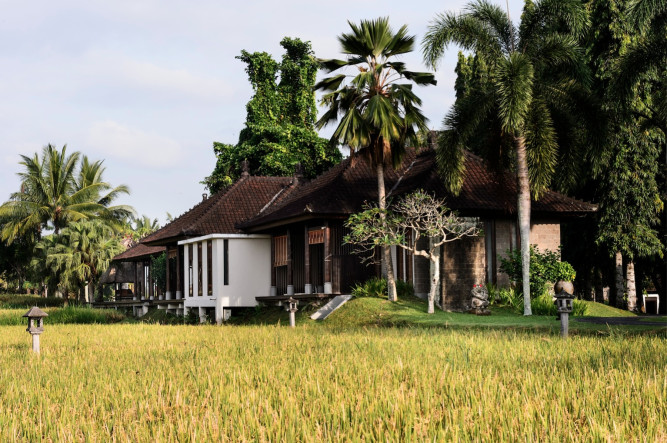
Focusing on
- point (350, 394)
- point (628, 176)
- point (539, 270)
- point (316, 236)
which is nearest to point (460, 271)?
point (539, 270)

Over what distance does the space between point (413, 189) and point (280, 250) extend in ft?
20.8

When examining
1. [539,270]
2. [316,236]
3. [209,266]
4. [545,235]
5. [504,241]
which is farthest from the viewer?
[209,266]

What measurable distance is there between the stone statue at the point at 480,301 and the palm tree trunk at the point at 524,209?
1.12 m

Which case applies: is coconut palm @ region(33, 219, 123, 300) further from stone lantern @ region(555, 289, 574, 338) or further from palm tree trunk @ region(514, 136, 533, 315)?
stone lantern @ region(555, 289, 574, 338)

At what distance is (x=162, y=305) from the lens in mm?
35938

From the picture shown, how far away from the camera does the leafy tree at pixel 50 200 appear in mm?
46594

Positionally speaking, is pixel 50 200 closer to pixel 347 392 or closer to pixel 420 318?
pixel 420 318

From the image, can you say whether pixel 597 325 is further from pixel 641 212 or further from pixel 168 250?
pixel 168 250

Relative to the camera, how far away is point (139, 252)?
40812 millimetres

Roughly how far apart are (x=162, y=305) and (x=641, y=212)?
69.1 feet

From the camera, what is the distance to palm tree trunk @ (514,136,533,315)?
2256 cm

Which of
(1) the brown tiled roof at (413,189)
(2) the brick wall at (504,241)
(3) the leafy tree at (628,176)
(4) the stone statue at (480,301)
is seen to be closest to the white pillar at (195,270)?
(1) the brown tiled roof at (413,189)

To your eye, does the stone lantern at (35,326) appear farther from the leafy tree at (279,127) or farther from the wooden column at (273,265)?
the leafy tree at (279,127)

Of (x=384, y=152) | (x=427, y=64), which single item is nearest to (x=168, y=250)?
(x=384, y=152)
